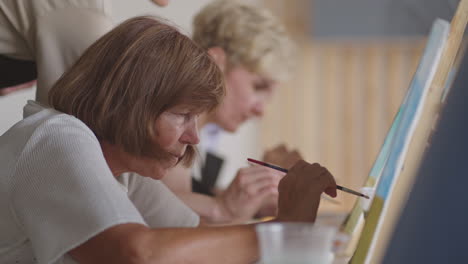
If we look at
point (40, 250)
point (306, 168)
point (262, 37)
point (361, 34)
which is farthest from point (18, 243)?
point (361, 34)

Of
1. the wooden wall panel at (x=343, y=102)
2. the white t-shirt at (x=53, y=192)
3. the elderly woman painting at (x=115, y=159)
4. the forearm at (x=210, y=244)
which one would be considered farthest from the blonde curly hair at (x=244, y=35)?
the wooden wall panel at (x=343, y=102)

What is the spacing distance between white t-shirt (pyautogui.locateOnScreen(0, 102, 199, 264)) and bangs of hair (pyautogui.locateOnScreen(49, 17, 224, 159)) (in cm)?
6

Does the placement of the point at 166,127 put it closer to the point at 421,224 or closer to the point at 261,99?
the point at 421,224

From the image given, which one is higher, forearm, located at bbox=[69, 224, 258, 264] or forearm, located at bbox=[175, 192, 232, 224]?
forearm, located at bbox=[69, 224, 258, 264]

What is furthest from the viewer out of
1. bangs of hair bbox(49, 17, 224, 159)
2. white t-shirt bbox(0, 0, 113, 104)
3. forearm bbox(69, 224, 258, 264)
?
white t-shirt bbox(0, 0, 113, 104)

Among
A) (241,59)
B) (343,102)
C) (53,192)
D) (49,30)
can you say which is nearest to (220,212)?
(241,59)

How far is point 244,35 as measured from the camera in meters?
2.04

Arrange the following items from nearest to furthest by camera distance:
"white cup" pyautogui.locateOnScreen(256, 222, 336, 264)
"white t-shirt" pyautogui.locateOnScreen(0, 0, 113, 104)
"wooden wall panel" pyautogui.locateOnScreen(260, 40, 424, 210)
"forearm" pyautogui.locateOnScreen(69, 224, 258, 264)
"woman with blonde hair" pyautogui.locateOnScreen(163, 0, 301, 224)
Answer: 1. "white cup" pyautogui.locateOnScreen(256, 222, 336, 264)
2. "forearm" pyautogui.locateOnScreen(69, 224, 258, 264)
3. "white t-shirt" pyautogui.locateOnScreen(0, 0, 113, 104)
4. "woman with blonde hair" pyautogui.locateOnScreen(163, 0, 301, 224)
5. "wooden wall panel" pyautogui.locateOnScreen(260, 40, 424, 210)

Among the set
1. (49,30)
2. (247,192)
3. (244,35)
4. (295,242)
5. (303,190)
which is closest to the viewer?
(295,242)

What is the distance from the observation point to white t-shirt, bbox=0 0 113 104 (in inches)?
46.2

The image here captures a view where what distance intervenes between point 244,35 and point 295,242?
1511mm

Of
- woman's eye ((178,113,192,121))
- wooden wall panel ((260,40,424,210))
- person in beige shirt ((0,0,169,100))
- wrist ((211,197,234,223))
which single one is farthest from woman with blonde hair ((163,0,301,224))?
wooden wall panel ((260,40,424,210))

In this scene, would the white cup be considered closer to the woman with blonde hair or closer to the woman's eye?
the woman's eye

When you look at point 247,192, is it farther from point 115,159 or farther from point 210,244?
point 210,244
